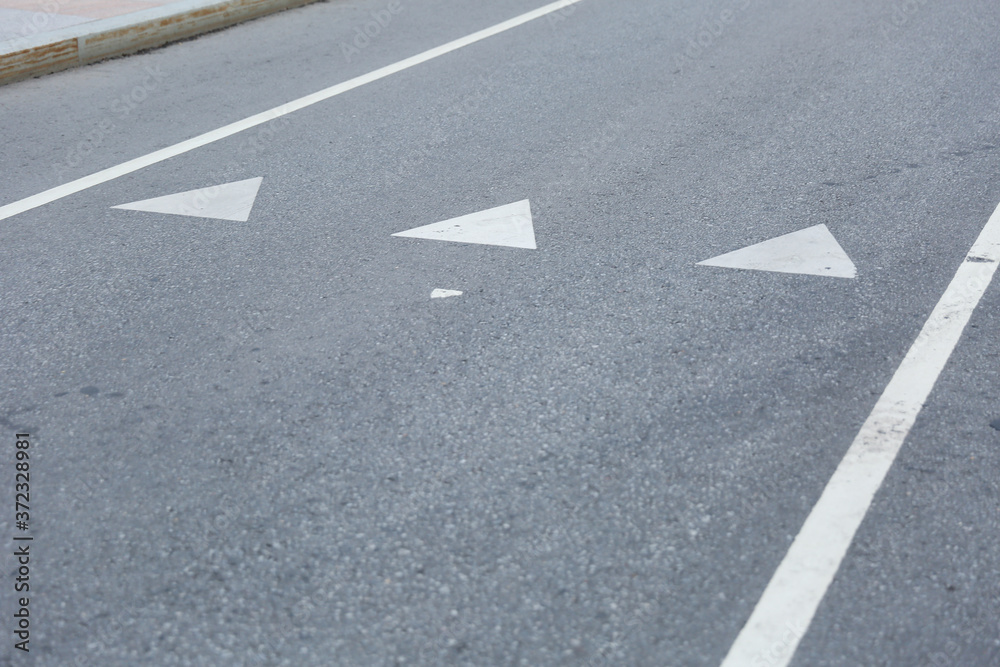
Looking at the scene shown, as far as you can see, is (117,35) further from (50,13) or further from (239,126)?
(239,126)

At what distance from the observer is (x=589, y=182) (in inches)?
221

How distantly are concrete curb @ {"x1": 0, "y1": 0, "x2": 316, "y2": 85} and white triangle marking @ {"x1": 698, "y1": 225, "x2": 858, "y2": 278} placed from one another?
5.70m

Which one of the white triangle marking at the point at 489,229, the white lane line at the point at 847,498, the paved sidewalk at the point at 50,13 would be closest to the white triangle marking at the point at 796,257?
the white lane line at the point at 847,498

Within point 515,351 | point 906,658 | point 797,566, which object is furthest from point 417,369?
point 906,658

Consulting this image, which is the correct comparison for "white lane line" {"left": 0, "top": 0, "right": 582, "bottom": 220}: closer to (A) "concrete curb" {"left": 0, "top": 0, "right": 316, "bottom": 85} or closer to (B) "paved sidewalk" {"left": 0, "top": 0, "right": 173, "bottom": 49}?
(A) "concrete curb" {"left": 0, "top": 0, "right": 316, "bottom": 85}

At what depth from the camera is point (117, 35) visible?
827 centimetres

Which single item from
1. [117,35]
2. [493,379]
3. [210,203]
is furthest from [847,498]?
[117,35]

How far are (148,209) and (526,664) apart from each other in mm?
3765

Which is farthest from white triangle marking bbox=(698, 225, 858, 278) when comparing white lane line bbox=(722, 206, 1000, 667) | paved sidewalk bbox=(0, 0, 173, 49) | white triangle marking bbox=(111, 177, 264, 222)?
paved sidewalk bbox=(0, 0, 173, 49)

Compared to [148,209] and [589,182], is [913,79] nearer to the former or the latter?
[589,182]

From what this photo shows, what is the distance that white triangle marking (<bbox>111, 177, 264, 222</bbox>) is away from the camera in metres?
5.32

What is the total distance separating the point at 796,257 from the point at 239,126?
3.78 meters

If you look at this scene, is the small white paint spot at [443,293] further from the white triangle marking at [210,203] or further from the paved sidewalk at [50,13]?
the paved sidewalk at [50,13]

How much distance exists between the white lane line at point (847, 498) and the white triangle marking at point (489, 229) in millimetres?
1810
